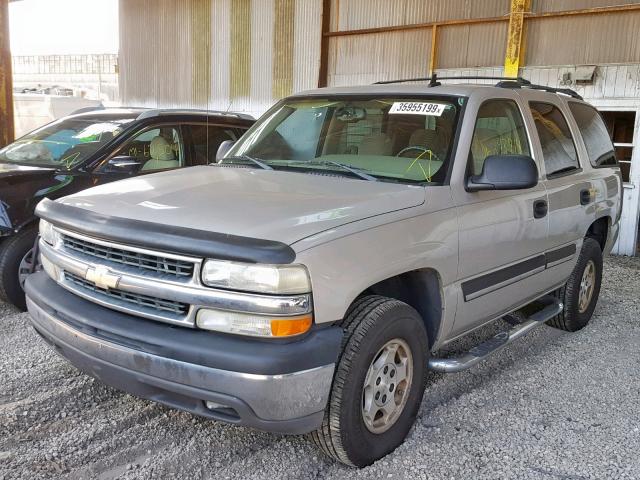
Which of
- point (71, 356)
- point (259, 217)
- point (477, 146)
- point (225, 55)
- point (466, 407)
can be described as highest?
point (225, 55)

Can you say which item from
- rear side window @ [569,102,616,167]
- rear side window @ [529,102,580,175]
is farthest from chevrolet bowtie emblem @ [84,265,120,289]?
rear side window @ [569,102,616,167]

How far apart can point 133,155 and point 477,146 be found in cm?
339

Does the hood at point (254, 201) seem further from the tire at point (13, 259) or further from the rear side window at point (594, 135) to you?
the rear side window at point (594, 135)

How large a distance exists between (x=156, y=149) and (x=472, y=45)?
6002 millimetres

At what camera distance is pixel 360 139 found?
389cm

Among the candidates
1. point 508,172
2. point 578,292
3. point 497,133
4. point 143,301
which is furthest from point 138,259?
point 578,292

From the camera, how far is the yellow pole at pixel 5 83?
28.3ft

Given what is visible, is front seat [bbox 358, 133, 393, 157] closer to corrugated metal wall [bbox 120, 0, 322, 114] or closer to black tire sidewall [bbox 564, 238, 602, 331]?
black tire sidewall [bbox 564, 238, 602, 331]

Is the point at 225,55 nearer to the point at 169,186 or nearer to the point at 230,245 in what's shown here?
the point at 169,186

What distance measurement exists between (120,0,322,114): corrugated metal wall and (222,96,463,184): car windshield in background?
7.77 metres

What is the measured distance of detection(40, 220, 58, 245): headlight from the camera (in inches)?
124

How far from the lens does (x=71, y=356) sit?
2.86m

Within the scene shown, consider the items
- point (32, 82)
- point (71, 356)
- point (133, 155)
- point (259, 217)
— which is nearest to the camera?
point (259, 217)

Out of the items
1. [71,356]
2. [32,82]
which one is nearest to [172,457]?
[71,356]
